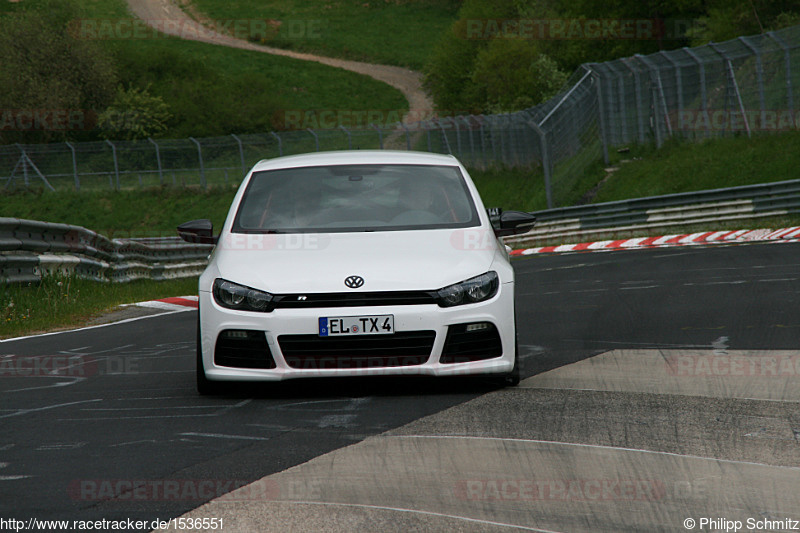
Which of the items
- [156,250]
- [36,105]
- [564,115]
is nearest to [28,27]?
[36,105]

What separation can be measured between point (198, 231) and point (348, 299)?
169cm

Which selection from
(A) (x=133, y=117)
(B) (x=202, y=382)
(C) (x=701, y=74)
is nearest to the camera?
(B) (x=202, y=382)

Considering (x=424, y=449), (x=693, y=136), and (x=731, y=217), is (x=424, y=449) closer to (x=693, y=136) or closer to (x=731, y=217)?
(x=731, y=217)

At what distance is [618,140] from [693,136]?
3.35 m

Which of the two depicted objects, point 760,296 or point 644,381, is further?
point 760,296

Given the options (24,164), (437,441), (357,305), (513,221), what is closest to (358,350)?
(357,305)

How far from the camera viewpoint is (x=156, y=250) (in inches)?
862

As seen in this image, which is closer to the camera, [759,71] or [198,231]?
[198,231]

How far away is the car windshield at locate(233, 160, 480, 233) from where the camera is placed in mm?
7324

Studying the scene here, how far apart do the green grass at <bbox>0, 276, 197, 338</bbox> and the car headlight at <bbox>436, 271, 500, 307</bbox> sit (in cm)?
640

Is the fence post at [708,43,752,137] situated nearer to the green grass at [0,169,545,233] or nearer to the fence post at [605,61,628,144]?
the fence post at [605,61,628,144]

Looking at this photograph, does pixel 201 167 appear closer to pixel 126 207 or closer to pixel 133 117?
pixel 126 207

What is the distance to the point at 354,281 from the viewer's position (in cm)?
641

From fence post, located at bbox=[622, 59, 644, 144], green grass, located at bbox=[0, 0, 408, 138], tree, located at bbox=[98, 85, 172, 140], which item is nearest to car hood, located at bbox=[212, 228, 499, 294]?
fence post, located at bbox=[622, 59, 644, 144]
